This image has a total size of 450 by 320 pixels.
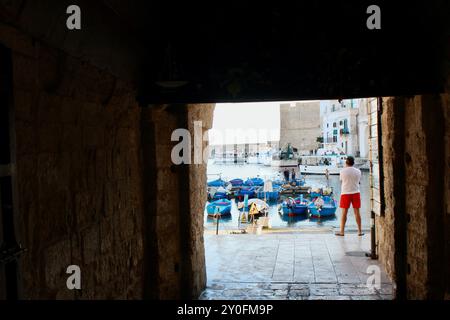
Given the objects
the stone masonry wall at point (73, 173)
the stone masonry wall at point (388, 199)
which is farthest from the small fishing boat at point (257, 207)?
the stone masonry wall at point (73, 173)

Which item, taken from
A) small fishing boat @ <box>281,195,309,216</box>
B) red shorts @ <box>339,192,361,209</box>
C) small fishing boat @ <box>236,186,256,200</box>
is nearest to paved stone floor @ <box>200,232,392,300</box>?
red shorts @ <box>339,192,361,209</box>

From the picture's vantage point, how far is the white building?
140 feet

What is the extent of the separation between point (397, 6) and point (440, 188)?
65.6 inches

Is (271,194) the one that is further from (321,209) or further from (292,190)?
(321,209)

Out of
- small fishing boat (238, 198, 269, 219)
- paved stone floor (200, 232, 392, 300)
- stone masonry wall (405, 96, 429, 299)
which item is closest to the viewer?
stone masonry wall (405, 96, 429, 299)

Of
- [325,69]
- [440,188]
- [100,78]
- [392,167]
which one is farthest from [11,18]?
[392,167]

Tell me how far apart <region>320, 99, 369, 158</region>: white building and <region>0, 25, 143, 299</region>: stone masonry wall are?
127 feet

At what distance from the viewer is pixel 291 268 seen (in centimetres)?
600

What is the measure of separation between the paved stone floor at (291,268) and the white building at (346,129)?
1359 inches

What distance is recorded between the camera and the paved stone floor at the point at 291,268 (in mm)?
5039

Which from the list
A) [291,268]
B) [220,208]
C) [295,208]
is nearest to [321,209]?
[295,208]

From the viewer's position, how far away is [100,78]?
3.11m

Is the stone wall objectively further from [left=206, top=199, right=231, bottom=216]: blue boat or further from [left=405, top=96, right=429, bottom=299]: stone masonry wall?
[left=206, top=199, right=231, bottom=216]: blue boat
